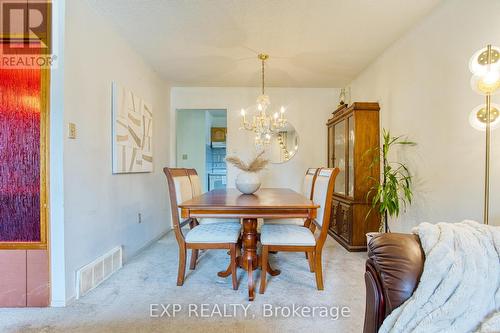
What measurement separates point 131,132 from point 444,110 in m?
2.94

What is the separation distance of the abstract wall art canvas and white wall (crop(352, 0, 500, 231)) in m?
2.87

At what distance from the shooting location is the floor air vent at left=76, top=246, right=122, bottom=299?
1906mm

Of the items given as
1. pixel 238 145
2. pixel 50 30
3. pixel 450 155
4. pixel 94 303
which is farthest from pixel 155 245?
pixel 450 155

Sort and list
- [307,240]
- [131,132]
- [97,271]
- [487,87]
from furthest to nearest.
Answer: [131,132] → [97,271] → [307,240] → [487,87]

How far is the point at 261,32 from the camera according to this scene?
2.52 meters

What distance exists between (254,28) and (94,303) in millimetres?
2658

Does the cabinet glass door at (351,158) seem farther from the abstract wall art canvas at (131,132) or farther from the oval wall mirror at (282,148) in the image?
the abstract wall art canvas at (131,132)

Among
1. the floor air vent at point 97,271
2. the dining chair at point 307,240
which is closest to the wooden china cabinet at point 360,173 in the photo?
the dining chair at point 307,240

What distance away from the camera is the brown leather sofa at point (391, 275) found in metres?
0.89

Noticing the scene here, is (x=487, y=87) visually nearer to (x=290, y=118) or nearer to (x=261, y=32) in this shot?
(x=261, y=32)

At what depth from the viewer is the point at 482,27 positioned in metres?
1.73

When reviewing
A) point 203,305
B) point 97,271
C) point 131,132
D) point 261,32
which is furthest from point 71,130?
point 261,32

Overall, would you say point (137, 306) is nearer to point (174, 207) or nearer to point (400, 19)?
point (174, 207)

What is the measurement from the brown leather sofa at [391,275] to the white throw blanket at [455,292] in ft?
0.08
